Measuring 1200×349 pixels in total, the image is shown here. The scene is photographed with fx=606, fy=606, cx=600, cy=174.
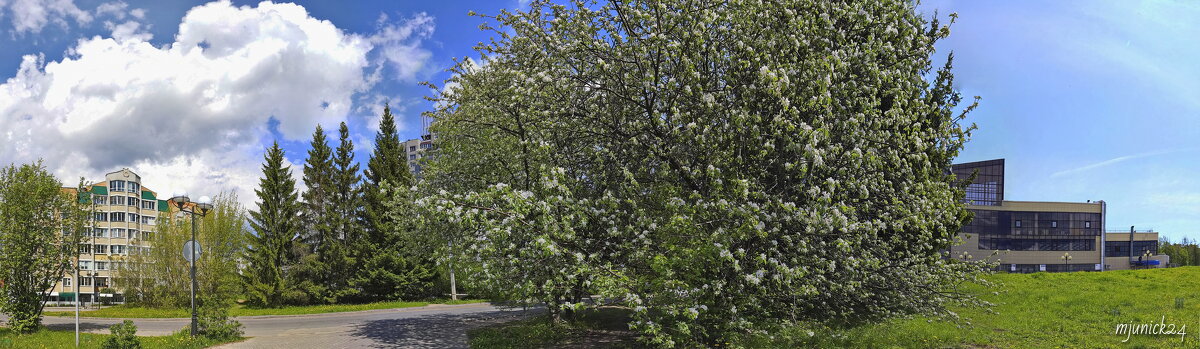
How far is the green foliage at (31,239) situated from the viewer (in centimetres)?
2177

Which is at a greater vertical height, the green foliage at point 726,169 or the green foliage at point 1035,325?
the green foliage at point 726,169

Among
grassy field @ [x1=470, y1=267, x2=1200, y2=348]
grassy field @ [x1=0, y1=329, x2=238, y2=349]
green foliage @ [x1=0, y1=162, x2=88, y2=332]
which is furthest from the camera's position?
green foliage @ [x1=0, y1=162, x2=88, y2=332]

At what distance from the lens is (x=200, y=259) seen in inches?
1377

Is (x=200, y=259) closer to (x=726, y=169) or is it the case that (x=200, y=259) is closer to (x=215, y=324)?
(x=215, y=324)

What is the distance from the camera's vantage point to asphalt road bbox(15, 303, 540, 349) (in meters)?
17.8

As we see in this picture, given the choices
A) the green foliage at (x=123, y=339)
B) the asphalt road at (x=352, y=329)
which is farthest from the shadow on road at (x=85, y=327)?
the green foliage at (x=123, y=339)

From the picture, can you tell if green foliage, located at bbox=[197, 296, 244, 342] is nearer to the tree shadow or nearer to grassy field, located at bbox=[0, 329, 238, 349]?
grassy field, located at bbox=[0, 329, 238, 349]

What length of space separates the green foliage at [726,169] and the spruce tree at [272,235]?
29.0 m

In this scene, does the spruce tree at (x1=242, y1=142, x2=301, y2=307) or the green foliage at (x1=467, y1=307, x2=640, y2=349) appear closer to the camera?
the green foliage at (x1=467, y1=307, x2=640, y2=349)

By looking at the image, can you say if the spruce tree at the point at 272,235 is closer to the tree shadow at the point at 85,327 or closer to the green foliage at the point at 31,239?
the tree shadow at the point at 85,327

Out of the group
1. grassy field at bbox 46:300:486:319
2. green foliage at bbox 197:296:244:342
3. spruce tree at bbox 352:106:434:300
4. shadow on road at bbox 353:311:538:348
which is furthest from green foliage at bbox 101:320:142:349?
spruce tree at bbox 352:106:434:300

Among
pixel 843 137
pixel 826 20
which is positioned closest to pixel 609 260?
pixel 843 137

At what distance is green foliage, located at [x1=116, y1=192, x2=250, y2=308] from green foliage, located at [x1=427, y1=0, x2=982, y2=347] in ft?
102

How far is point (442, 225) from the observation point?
→ 50.9ft
